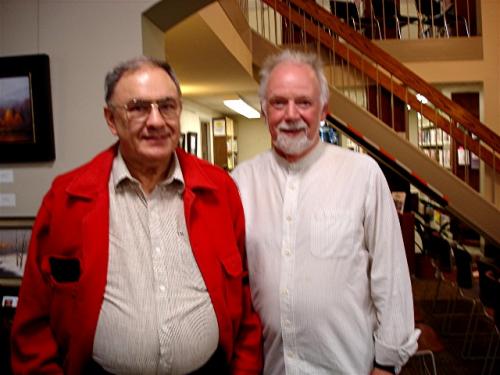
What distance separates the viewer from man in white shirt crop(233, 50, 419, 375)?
58.6 inches

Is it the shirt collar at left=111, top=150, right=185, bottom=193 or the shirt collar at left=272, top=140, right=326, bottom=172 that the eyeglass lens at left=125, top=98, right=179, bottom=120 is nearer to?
the shirt collar at left=111, top=150, right=185, bottom=193

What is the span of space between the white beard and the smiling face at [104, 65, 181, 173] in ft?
1.25

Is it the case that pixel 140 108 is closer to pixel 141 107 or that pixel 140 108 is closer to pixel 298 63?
pixel 141 107

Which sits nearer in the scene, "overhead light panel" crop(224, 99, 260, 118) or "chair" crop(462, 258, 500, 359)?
"chair" crop(462, 258, 500, 359)

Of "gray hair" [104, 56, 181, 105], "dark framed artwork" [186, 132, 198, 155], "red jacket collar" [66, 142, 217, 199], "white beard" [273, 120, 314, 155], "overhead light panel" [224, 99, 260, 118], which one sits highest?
"overhead light panel" [224, 99, 260, 118]

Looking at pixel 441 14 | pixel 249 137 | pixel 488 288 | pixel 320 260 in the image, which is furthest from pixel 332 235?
pixel 249 137

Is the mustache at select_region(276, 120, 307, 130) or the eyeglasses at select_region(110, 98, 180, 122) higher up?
the eyeglasses at select_region(110, 98, 180, 122)

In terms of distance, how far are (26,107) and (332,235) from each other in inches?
53.8

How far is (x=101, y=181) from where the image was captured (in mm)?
1372

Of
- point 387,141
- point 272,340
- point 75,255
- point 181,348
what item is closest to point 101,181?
point 75,255

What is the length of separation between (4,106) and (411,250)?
4478mm

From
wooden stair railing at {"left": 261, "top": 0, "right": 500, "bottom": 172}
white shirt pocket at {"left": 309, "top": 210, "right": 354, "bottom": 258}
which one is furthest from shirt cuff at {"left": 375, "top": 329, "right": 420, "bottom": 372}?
wooden stair railing at {"left": 261, "top": 0, "right": 500, "bottom": 172}

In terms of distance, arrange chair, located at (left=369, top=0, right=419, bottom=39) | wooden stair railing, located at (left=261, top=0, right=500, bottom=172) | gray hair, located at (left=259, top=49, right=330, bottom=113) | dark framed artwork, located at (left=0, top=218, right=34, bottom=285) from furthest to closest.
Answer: chair, located at (left=369, top=0, right=419, bottom=39) < wooden stair railing, located at (left=261, top=0, right=500, bottom=172) < dark framed artwork, located at (left=0, top=218, right=34, bottom=285) < gray hair, located at (left=259, top=49, right=330, bottom=113)

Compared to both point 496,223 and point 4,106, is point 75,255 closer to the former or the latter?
point 4,106
